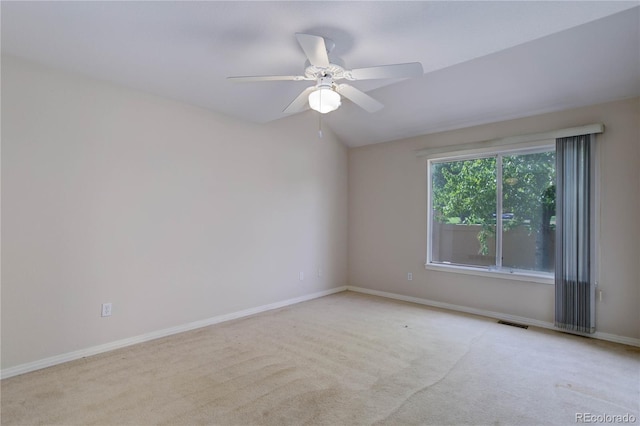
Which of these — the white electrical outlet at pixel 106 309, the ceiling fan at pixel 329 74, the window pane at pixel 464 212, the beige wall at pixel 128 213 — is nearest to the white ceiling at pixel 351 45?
the ceiling fan at pixel 329 74

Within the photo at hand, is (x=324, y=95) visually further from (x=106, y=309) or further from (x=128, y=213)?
(x=106, y=309)

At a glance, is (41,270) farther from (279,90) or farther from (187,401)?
(279,90)

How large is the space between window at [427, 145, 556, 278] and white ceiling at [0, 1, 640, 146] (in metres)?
0.65

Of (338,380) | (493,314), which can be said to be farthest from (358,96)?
(493,314)

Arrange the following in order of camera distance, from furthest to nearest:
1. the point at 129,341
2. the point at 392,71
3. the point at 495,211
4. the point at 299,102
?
the point at 495,211, the point at 129,341, the point at 299,102, the point at 392,71

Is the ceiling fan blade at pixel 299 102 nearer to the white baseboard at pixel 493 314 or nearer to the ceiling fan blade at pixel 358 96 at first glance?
the ceiling fan blade at pixel 358 96

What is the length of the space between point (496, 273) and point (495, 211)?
0.79 meters

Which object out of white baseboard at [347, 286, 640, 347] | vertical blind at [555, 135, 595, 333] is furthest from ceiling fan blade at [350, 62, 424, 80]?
white baseboard at [347, 286, 640, 347]

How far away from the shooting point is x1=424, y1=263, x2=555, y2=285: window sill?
3717 mm

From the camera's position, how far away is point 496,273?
4.06m

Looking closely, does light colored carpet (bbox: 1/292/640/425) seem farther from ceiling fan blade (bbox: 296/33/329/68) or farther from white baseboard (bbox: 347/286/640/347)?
ceiling fan blade (bbox: 296/33/329/68)

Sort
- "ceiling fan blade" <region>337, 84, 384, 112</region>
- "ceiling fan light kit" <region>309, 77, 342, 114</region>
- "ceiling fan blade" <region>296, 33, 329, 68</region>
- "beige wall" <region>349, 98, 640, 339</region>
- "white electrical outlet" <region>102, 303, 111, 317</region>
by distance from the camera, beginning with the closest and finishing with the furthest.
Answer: "ceiling fan blade" <region>296, 33, 329, 68</region>, "ceiling fan light kit" <region>309, 77, 342, 114</region>, "ceiling fan blade" <region>337, 84, 384, 112</region>, "white electrical outlet" <region>102, 303, 111, 317</region>, "beige wall" <region>349, 98, 640, 339</region>

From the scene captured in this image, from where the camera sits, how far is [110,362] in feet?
8.93

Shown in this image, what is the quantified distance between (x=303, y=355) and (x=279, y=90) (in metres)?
2.54
